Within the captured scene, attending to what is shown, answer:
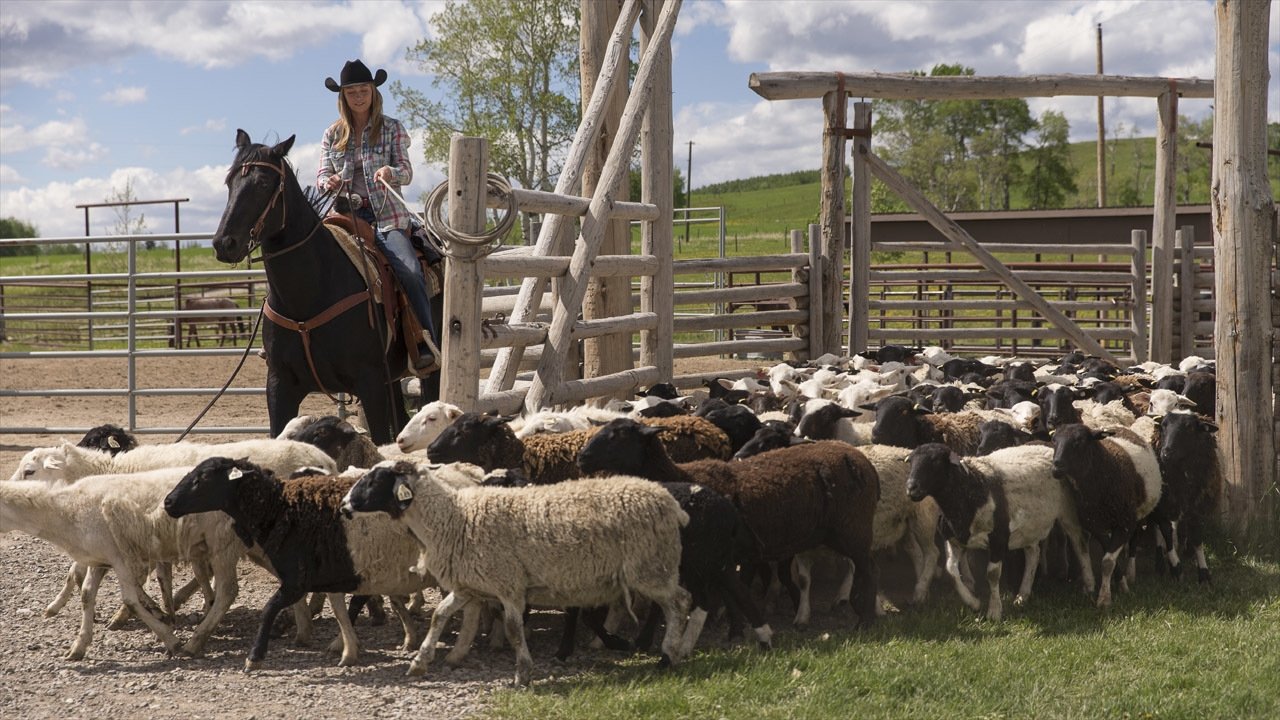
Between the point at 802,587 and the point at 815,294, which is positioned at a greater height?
the point at 815,294

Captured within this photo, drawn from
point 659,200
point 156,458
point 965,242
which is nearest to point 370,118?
point 659,200

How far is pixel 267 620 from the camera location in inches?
239

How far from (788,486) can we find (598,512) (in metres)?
1.11

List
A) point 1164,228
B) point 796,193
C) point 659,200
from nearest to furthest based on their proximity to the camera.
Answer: point 659,200 < point 1164,228 < point 796,193

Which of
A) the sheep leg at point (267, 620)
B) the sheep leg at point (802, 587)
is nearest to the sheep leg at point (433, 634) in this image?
the sheep leg at point (267, 620)

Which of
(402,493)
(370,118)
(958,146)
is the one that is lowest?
(402,493)

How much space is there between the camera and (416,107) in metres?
48.6

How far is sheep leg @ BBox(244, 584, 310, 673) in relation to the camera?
19.8 ft

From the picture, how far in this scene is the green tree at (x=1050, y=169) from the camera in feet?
269

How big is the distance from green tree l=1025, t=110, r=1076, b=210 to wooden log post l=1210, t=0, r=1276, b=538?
76.5 metres

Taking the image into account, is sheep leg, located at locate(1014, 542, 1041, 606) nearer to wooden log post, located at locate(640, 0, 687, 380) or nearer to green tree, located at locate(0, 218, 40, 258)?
wooden log post, located at locate(640, 0, 687, 380)

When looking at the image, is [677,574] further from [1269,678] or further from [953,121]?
[953,121]

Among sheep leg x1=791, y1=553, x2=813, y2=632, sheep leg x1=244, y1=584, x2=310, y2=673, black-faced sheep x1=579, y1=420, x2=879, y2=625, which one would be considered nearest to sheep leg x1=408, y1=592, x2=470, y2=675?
sheep leg x1=244, y1=584, x2=310, y2=673

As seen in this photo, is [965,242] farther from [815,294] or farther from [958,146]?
[958,146]
